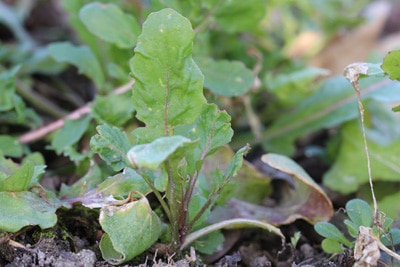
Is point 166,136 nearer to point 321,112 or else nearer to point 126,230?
point 126,230

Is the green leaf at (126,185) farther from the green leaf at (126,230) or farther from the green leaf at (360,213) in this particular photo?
the green leaf at (360,213)

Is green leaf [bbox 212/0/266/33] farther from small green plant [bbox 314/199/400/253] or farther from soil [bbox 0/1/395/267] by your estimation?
small green plant [bbox 314/199/400/253]

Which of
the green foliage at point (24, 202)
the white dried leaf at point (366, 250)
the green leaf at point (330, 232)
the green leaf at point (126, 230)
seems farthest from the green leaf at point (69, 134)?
the white dried leaf at point (366, 250)

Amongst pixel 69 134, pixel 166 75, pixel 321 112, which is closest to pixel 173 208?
pixel 166 75

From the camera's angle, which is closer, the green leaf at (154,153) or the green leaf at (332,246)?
the green leaf at (154,153)

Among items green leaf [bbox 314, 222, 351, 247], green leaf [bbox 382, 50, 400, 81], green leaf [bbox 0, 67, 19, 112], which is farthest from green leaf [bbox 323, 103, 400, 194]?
green leaf [bbox 0, 67, 19, 112]

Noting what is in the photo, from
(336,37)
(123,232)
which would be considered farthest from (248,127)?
(123,232)
